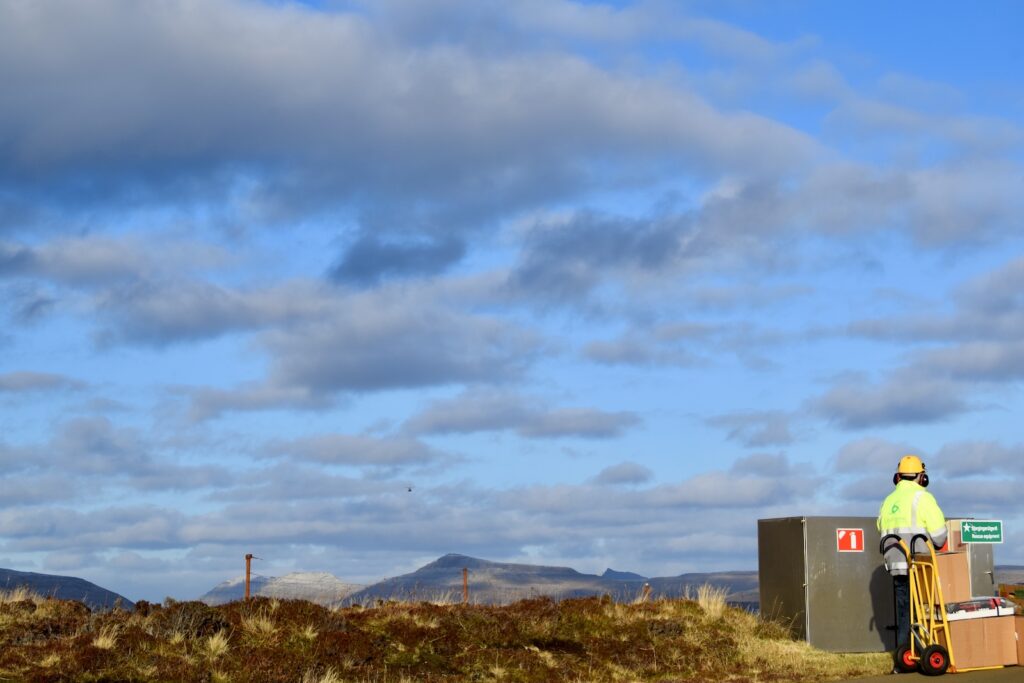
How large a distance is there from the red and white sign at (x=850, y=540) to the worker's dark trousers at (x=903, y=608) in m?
2.74

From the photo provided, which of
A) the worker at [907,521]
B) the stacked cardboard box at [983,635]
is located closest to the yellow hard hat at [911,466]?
the worker at [907,521]

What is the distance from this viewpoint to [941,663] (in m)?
17.1

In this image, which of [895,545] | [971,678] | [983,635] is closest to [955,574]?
[983,635]

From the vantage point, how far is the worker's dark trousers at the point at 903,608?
58.1 ft

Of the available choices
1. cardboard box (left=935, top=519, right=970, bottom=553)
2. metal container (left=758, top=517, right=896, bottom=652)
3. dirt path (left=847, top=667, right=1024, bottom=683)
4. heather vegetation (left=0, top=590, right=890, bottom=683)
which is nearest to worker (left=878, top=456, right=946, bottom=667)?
dirt path (left=847, top=667, right=1024, bottom=683)

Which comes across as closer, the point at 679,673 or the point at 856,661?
the point at 679,673

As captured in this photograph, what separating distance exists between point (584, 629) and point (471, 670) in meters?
3.42

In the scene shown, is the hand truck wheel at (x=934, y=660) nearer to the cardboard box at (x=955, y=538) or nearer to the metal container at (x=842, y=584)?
the metal container at (x=842, y=584)

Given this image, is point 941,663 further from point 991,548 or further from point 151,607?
point 151,607

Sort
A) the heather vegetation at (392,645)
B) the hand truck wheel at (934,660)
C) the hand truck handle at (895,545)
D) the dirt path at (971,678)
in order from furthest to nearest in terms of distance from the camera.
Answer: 1. the hand truck handle at (895,545)
2. the hand truck wheel at (934,660)
3. the dirt path at (971,678)
4. the heather vegetation at (392,645)

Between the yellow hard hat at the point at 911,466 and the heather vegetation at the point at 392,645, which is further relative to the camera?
the yellow hard hat at the point at 911,466

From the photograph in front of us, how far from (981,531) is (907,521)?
368 centimetres

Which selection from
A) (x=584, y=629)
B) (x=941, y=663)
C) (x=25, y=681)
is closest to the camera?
(x=25, y=681)

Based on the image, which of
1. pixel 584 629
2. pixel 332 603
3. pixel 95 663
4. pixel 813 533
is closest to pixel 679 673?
pixel 584 629
